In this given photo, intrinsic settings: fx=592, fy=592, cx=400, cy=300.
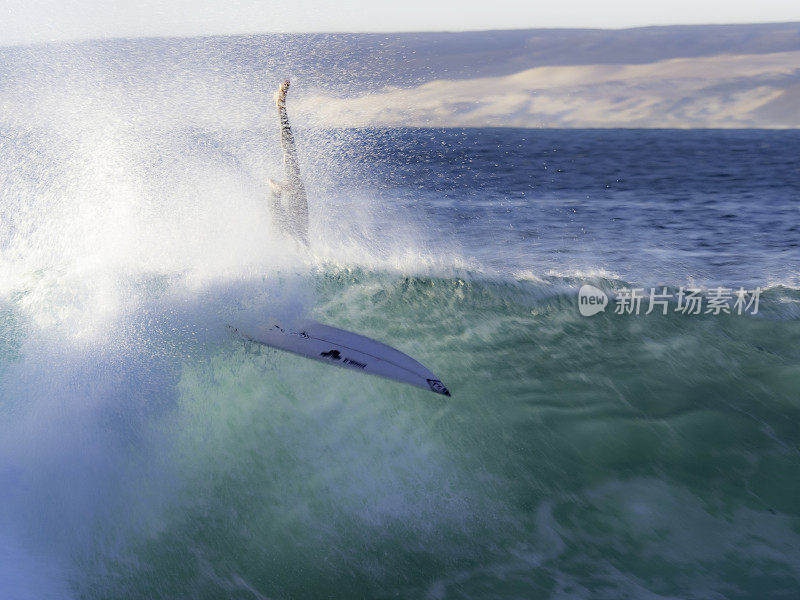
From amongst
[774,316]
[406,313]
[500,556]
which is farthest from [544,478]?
[774,316]

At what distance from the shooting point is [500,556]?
5945 millimetres

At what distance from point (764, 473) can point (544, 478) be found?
2559mm

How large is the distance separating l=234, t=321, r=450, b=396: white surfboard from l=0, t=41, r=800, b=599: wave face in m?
0.27

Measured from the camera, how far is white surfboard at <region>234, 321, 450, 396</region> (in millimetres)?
7418
